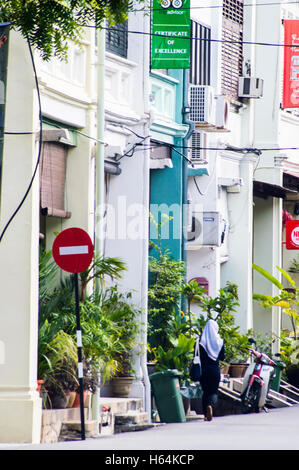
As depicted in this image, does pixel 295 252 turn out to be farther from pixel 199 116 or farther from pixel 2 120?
pixel 2 120

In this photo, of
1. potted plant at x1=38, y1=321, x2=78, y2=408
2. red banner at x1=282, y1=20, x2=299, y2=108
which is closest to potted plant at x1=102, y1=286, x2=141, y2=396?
potted plant at x1=38, y1=321, x2=78, y2=408

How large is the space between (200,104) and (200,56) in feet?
5.66

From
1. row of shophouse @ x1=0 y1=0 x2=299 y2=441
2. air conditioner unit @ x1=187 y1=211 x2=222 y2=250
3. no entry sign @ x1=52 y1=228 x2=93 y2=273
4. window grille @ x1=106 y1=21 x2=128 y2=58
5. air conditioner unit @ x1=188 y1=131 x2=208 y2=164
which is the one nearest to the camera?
row of shophouse @ x1=0 y1=0 x2=299 y2=441

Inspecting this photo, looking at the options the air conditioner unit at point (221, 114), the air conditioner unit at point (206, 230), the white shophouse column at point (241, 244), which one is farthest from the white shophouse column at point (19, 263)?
the white shophouse column at point (241, 244)

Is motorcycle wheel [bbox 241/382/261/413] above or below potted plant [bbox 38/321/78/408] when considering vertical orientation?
below

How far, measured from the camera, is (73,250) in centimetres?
1370

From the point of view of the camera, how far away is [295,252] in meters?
30.1

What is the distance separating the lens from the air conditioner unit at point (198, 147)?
2173cm

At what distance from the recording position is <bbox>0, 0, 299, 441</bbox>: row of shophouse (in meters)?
13.3

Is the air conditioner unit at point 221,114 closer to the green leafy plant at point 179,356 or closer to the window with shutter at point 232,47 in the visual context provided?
the window with shutter at point 232,47

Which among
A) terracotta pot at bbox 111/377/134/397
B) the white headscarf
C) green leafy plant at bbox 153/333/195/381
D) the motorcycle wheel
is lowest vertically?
the motorcycle wheel

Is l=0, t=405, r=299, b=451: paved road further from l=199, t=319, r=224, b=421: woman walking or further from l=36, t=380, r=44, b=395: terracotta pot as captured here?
l=36, t=380, r=44, b=395: terracotta pot

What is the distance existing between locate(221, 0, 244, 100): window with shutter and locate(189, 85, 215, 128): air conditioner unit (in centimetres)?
313
